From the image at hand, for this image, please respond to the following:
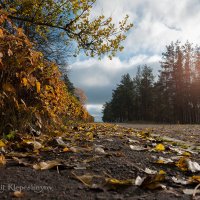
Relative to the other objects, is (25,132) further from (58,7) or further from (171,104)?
(171,104)

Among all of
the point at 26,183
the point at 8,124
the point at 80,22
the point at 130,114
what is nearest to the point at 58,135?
the point at 8,124

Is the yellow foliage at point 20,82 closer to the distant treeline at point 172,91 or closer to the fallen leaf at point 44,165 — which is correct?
the fallen leaf at point 44,165

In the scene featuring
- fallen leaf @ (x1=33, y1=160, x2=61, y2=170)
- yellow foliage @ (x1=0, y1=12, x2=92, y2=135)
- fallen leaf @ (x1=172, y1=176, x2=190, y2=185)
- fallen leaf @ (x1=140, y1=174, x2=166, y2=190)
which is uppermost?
yellow foliage @ (x1=0, y1=12, x2=92, y2=135)

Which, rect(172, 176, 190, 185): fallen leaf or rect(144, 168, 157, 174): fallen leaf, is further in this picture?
rect(144, 168, 157, 174): fallen leaf

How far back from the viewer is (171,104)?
56469 mm

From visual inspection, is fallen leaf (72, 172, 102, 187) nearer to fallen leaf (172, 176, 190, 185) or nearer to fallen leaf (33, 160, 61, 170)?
fallen leaf (33, 160, 61, 170)

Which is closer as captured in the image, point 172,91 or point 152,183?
point 152,183

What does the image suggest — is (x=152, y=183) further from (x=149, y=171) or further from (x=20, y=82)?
(x=20, y=82)

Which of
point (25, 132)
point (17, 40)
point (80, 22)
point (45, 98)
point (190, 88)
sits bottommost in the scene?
point (25, 132)

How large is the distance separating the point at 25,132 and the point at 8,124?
15.6 inches

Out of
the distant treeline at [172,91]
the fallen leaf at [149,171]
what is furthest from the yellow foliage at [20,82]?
the distant treeline at [172,91]

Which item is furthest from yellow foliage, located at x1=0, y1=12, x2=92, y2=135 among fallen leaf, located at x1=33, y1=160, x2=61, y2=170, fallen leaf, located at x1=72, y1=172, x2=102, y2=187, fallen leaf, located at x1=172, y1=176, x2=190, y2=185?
fallen leaf, located at x1=172, y1=176, x2=190, y2=185

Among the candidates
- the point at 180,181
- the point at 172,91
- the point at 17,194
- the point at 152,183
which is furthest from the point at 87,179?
the point at 172,91

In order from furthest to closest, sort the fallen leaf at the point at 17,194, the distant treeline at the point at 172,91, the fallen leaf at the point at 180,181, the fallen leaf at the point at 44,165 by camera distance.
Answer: the distant treeline at the point at 172,91, the fallen leaf at the point at 44,165, the fallen leaf at the point at 180,181, the fallen leaf at the point at 17,194
